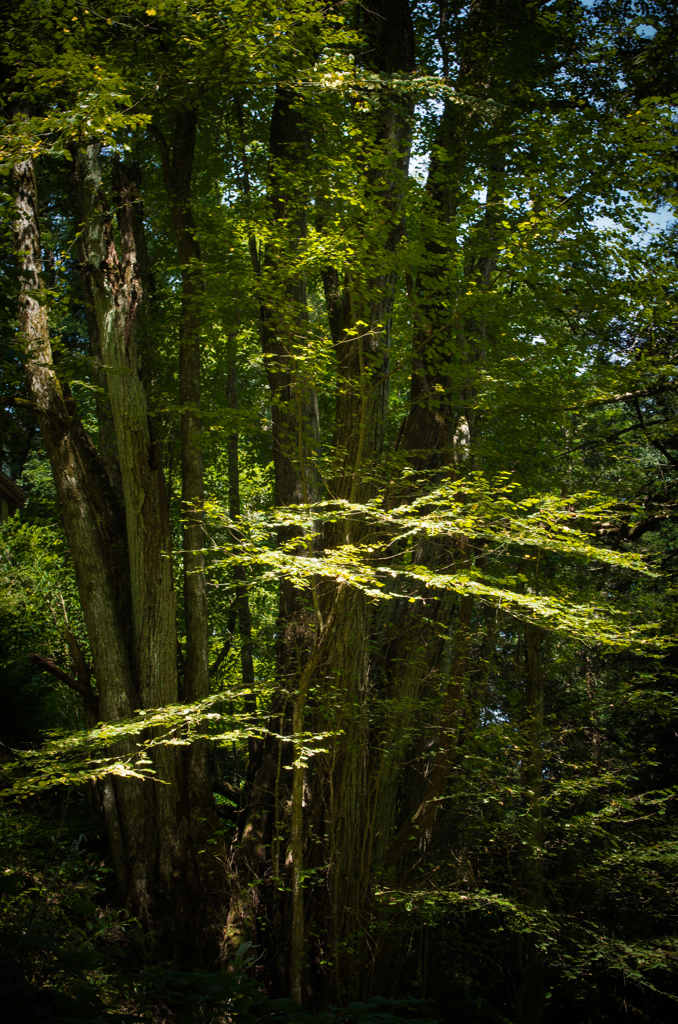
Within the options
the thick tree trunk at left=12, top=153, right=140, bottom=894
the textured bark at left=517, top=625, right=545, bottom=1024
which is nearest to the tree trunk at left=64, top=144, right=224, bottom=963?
the thick tree trunk at left=12, top=153, right=140, bottom=894

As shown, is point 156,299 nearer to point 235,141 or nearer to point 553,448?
point 235,141

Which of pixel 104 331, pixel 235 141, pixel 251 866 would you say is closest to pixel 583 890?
pixel 251 866

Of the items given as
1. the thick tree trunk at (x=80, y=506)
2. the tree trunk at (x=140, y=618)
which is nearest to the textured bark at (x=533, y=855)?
the tree trunk at (x=140, y=618)

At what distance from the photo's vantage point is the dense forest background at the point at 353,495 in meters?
4.77

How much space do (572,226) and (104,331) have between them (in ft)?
13.7

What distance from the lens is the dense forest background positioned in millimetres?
4770

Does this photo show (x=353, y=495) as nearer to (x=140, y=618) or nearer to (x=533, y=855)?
(x=140, y=618)

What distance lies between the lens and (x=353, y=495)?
506 centimetres

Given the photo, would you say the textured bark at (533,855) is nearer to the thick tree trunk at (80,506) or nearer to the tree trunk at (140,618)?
the tree trunk at (140,618)

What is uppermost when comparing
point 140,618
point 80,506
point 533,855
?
→ point 80,506

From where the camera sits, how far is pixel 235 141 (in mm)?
8766

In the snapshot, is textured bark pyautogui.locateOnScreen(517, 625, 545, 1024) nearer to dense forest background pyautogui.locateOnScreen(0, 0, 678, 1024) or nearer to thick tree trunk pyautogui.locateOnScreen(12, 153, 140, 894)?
dense forest background pyautogui.locateOnScreen(0, 0, 678, 1024)

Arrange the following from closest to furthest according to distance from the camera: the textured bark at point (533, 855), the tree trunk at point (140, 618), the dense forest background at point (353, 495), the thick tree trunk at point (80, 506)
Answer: the dense forest background at point (353, 495) → the tree trunk at point (140, 618) → the thick tree trunk at point (80, 506) → the textured bark at point (533, 855)

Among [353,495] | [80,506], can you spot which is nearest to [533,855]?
[353,495]
